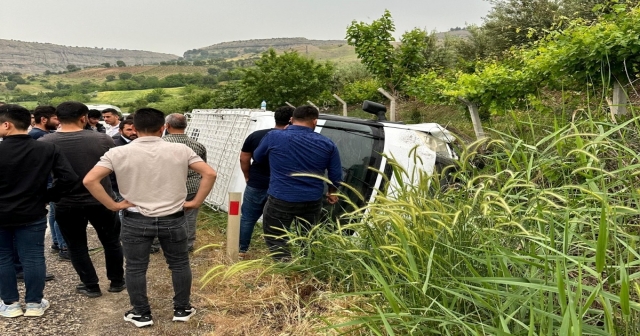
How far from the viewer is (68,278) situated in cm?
483

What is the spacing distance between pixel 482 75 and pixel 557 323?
276 inches

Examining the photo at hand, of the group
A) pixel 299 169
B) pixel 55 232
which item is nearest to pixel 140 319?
pixel 299 169

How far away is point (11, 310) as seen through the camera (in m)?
3.81

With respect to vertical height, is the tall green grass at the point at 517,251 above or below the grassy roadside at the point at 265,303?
above

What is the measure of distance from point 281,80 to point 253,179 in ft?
51.2

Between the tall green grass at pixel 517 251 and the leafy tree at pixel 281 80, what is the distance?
17.6 m

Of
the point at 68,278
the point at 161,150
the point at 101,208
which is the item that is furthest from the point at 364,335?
the point at 68,278

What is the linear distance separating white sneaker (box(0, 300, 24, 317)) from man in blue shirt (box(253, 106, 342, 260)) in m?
2.07

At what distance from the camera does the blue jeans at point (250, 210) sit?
16.9 ft

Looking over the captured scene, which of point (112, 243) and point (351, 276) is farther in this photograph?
point (112, 243)

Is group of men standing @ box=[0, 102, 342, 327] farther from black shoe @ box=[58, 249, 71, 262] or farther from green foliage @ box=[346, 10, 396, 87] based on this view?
green foliage @ box=[346, 10, 396, 87]

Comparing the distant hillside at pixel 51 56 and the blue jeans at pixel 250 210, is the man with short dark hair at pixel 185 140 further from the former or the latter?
the distant hillside at pixel 51 56

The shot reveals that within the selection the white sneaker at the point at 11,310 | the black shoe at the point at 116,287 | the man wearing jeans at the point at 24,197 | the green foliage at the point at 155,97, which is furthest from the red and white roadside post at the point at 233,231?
the green foliage at the point at 155,97

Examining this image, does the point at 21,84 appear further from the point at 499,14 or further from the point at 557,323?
the point at 557,323
